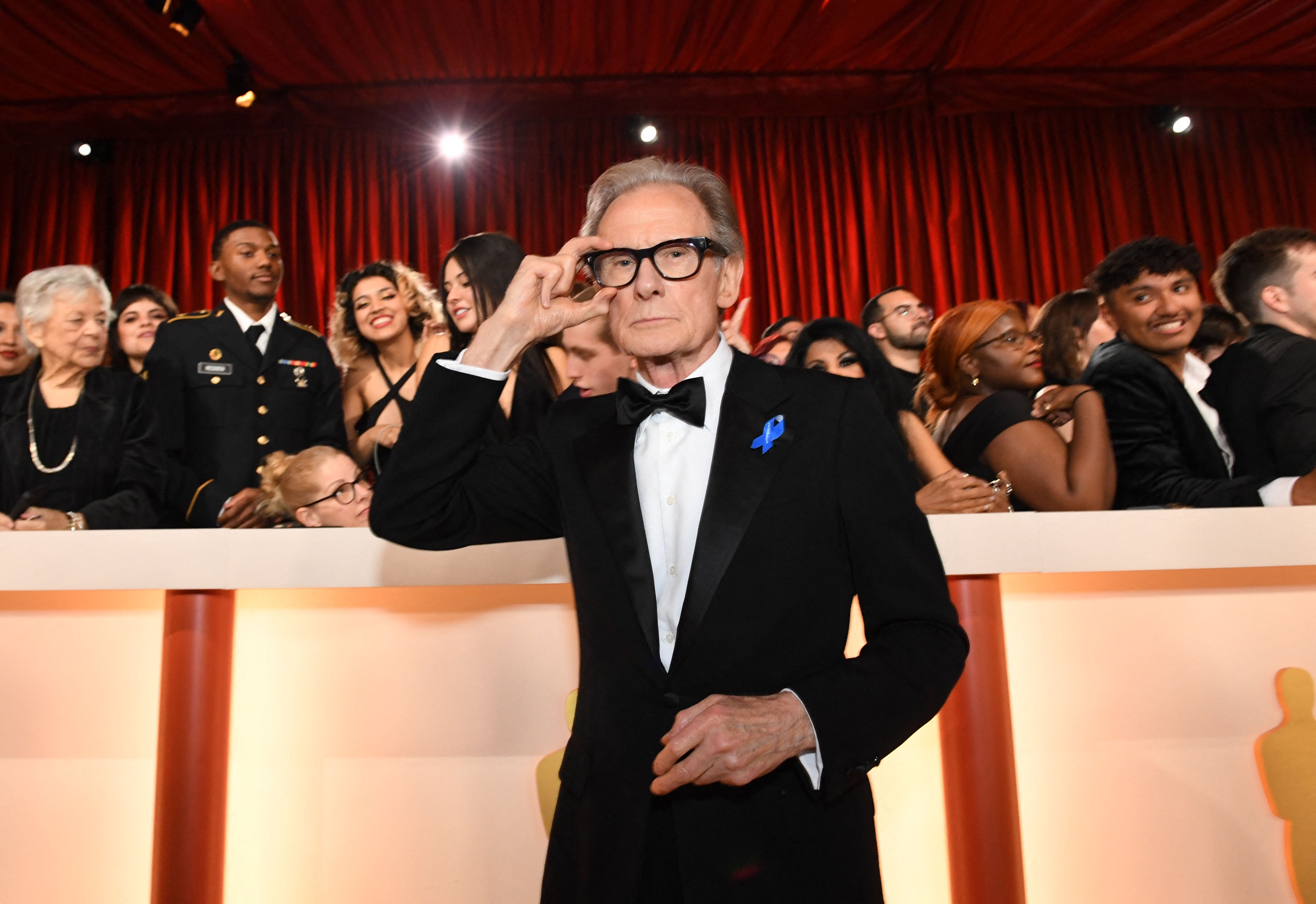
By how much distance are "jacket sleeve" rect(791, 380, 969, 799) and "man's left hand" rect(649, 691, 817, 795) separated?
0.09ft

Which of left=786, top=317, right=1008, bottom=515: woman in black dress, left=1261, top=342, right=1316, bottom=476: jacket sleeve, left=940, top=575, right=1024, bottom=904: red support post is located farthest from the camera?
left=786, top=317, right=1008, bottom=515: woman in black dress

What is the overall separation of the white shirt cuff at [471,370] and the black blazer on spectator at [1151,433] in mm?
1786

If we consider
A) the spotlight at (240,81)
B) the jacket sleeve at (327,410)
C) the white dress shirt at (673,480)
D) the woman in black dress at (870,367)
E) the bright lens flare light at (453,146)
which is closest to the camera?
the white dress shirt at (673,480)

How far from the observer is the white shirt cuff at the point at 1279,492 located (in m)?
2.14

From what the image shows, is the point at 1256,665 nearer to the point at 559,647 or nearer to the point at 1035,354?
the point at 1035,354

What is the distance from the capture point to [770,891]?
1.19 m

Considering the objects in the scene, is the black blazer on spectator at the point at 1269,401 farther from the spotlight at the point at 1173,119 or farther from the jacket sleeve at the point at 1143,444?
the spotlight at the point at 1173,119

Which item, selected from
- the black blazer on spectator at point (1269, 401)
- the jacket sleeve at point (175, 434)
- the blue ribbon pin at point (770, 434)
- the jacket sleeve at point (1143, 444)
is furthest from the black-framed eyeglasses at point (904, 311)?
the blue ribbon pin at point (770, 434)

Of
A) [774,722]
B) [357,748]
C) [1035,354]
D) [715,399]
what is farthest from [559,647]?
[1035,354]

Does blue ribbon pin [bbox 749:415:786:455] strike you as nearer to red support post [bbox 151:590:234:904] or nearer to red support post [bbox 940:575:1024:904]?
red support post [bbox 940:575:1024:904]

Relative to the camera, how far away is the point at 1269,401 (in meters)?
2.33

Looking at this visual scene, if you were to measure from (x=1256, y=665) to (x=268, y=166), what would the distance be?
7206mm

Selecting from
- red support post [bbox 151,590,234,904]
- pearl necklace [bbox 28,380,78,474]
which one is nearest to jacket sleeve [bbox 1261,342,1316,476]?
red support post [bbox 151,590,234,904]

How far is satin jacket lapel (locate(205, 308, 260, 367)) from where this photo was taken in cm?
310
